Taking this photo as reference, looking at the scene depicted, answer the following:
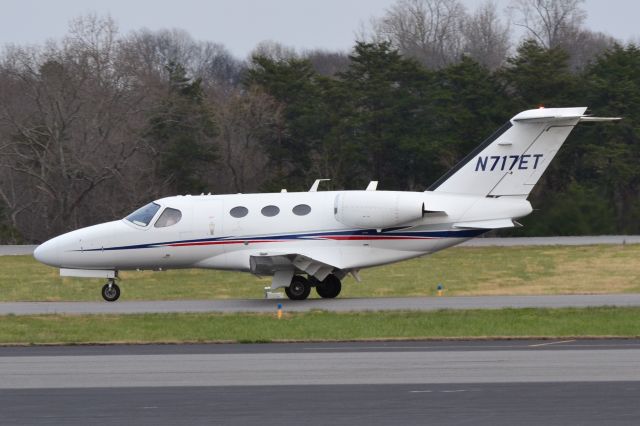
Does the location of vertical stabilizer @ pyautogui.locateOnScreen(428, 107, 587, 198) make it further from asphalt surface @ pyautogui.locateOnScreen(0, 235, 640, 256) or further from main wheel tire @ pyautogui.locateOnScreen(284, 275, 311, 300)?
asphalt surface @ pyautogui.locateOnScreen(0, 235, 640, 256)

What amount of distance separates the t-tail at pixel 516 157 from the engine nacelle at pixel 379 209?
136 cm

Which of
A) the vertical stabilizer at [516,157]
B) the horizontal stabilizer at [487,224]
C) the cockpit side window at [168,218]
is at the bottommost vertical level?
the horizontal stabilizer at [487,224]

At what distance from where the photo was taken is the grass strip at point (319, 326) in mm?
20438

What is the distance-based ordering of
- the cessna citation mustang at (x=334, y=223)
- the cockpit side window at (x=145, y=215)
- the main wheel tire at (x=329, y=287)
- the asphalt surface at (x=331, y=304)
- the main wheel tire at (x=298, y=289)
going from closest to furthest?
the asphalt surface at (x=331, y=304), the cessna citation mustang at (x=334, y=223), the main wheel tire at (x=298, y=289), the cockpit side window at (x=145, y=215), the main wheel tire at (x=329, y=287)

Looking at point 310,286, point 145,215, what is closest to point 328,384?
point 310,286

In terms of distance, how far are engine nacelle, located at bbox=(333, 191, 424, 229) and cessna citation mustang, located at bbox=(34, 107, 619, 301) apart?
0.07 ft

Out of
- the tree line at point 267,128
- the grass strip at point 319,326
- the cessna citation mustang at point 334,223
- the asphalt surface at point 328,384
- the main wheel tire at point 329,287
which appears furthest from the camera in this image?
the tree line at point 267,128

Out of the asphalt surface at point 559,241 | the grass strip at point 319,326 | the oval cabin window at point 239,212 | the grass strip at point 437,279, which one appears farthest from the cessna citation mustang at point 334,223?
the asphalt surface at point 559,241

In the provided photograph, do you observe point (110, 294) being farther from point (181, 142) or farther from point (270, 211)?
point (181, 142)

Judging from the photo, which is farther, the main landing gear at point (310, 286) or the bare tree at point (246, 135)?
the bare tree at point (246, 135)

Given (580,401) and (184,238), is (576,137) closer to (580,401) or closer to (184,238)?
(184,238)

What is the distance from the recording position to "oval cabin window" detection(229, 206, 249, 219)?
26969mm

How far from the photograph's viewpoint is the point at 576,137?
50562 millimetres

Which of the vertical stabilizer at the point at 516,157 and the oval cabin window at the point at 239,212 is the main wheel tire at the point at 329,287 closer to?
the oval cabin window at the point at 239,212
